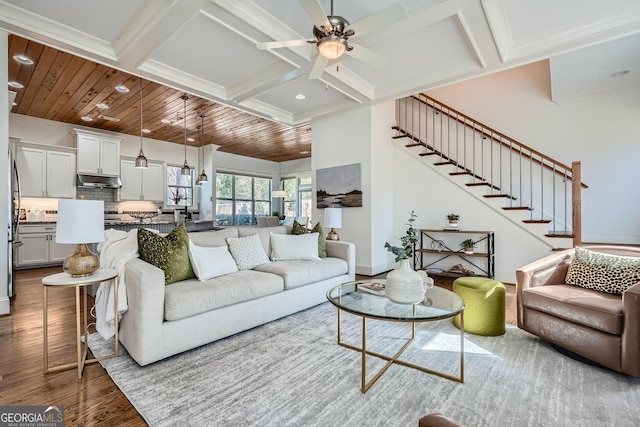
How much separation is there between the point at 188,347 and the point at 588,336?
2.86m

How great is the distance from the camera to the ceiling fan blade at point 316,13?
7.11ft

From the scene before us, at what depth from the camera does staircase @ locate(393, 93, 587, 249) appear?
4355 millimetres

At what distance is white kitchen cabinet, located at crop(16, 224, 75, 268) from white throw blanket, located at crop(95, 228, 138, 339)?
14.2ft

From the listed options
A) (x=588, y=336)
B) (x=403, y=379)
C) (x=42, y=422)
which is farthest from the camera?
(x=588, y=336)

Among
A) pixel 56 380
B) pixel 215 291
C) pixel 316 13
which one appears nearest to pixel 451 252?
pixel 215 291

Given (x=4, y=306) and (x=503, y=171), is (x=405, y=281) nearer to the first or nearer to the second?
(x=4, y=306)

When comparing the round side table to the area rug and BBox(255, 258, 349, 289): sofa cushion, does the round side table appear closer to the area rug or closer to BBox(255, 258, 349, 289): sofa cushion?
the area rug

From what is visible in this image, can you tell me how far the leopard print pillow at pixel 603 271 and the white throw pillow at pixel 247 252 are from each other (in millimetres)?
2953

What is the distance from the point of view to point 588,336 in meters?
2.02

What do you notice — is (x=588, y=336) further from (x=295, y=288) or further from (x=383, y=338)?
(x=295, y=288)

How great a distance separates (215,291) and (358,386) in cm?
131

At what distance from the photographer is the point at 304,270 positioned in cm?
319

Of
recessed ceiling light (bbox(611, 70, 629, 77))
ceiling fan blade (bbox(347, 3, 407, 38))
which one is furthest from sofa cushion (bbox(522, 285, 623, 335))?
recessed ceiling light (bbox(611, 70, 629, 77))

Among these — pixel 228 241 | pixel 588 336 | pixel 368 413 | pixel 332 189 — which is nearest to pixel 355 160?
pixel 332 189
